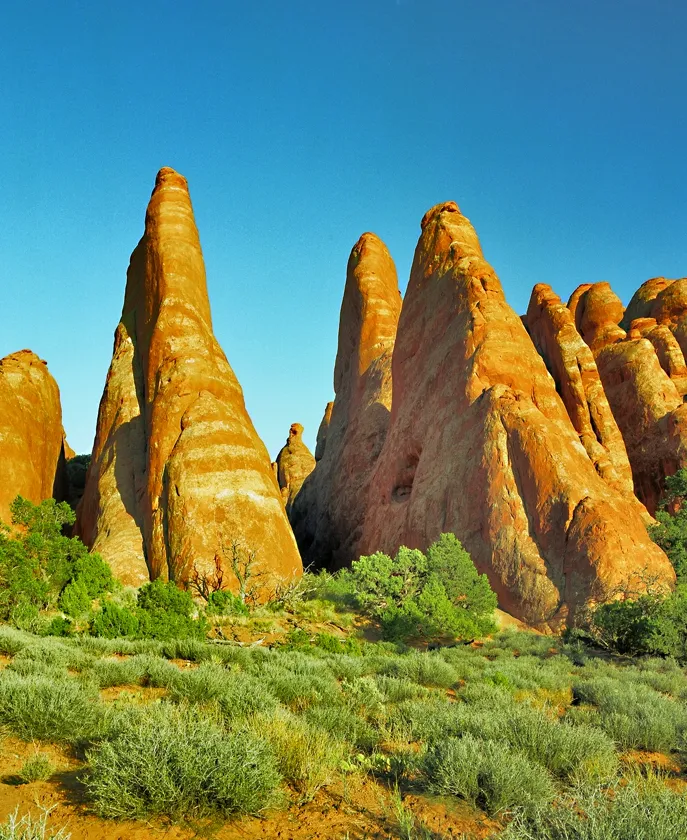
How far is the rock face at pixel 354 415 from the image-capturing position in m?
36.5

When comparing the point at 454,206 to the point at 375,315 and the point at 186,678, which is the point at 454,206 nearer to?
the point at 375,315

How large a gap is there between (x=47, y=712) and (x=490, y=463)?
19300 millimetres

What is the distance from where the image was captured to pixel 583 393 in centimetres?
3322

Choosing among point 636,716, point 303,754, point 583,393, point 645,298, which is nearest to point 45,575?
point 303,754

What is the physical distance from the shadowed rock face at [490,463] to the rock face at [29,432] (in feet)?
63.3

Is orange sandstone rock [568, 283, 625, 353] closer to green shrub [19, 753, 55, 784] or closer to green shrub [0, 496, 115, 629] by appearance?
green shrub [0, 496, 115, 629]


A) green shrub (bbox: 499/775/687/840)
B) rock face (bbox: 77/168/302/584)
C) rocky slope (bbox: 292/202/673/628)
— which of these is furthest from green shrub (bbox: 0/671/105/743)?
rocky slope (bbox: 292/202/673/628)

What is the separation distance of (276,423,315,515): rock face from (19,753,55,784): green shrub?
47.9m

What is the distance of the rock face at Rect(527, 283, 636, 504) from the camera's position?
29.9 meters

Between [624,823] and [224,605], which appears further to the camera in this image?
[224,605]

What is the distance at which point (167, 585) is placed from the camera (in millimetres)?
16594

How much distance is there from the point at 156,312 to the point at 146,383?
4.02 metres

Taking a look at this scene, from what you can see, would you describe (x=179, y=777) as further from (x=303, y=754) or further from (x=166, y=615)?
(x=166, y=615)

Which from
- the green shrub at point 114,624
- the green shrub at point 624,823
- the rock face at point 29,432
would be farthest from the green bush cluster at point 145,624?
the rock face at point 29,432
